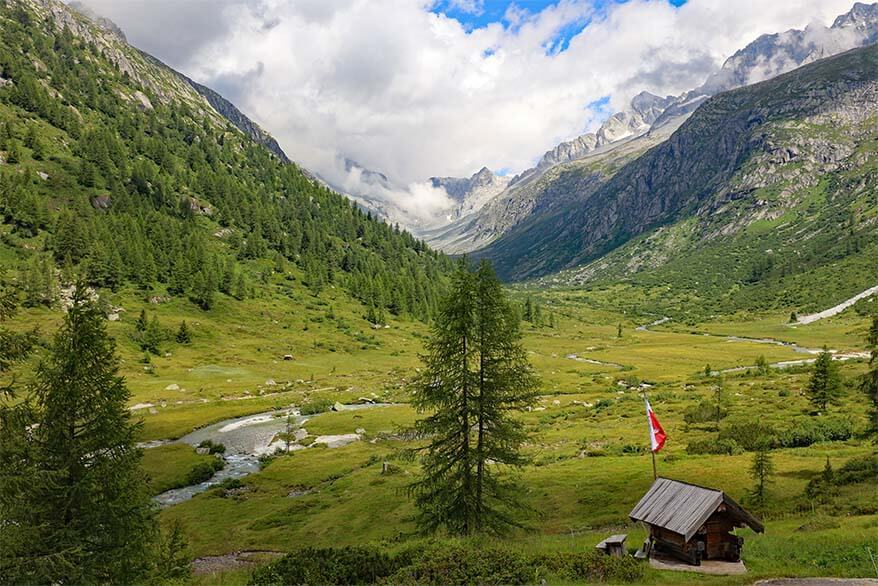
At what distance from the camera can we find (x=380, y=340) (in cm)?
15988

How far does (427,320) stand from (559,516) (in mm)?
161608

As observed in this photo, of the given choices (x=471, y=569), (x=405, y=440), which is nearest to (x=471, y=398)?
(x=471, y=569)

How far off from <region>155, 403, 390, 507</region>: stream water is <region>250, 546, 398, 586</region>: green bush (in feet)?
106

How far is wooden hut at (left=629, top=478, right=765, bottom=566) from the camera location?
22234mm

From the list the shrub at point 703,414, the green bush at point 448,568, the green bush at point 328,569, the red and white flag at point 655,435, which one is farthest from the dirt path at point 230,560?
the shrub at point 703,414

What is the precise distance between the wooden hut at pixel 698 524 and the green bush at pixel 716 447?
30.3m

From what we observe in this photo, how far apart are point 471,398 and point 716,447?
116 feet

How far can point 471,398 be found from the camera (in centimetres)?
2891

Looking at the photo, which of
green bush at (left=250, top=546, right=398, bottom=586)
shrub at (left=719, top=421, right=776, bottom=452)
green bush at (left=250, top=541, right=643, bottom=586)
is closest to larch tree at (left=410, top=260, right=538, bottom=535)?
green bush at (left=250, top=541, right=643, bottom=586)

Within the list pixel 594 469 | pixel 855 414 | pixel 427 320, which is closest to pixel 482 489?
pixel 594 469

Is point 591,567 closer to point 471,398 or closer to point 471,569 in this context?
point 471,569

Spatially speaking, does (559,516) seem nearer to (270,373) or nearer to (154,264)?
(270,373)

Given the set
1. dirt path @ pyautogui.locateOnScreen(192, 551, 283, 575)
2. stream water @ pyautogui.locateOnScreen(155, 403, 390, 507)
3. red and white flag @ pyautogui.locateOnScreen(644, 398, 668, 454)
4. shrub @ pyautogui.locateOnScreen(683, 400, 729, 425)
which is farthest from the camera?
shrub @ pyautogui.locateOnScreen(683, 400, 729, 425)

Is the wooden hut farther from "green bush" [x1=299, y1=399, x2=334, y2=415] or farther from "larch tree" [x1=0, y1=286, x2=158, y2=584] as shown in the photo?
"green bush" [x1=299, y1=399, x2=334, y2=415]
